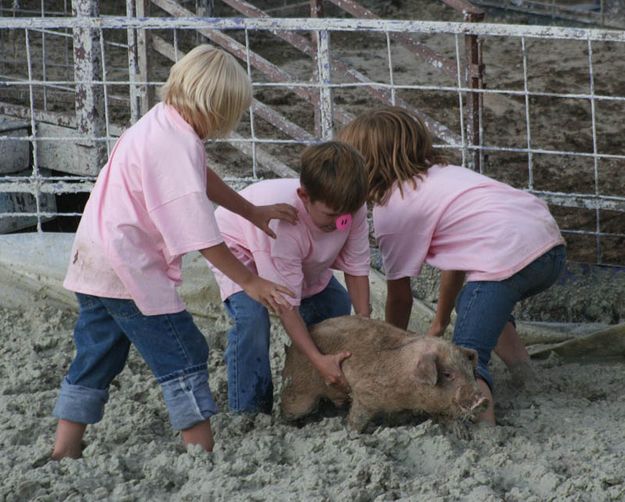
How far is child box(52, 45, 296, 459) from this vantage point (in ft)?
11.2

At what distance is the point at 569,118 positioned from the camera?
25.7ft

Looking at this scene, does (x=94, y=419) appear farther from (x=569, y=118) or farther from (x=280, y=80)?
(x=569, y=118)

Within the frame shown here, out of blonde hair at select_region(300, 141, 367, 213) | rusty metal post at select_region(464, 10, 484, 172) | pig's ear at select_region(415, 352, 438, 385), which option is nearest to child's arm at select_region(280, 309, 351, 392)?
pig's ear at select_region(415, 352, 438, 385)

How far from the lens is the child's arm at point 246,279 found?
3.46m

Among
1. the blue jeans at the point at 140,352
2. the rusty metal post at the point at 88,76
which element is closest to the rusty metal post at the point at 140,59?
the rusty metal post at the point at 88,76

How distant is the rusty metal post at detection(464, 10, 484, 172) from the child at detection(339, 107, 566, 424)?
97 centimetres

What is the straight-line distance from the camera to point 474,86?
17.0 feet

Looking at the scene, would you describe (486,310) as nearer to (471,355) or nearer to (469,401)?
(471,355)

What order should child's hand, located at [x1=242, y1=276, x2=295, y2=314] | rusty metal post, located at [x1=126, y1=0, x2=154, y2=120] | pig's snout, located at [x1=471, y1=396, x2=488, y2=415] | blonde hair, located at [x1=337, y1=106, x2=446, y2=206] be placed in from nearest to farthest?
child's hand, located at [x1=242, y1=276, x2=295, y2=314] < pig's snout, located at [x1=471, y1=396, x2=488, y2=415] < blonde hair, located at [x1=337, y1=106, x2=446, y2=206] < rusty metal post, located at [x1=126, y1=0, x2=154, y2=120]

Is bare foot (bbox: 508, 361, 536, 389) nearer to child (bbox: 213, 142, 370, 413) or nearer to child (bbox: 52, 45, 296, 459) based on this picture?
child (bbox: 213, 142, 370, 413)

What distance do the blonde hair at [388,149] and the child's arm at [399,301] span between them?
0.33m

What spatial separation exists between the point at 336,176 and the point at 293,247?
298mm

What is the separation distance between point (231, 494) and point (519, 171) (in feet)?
13.2

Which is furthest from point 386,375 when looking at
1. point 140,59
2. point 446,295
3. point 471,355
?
point 140,59
